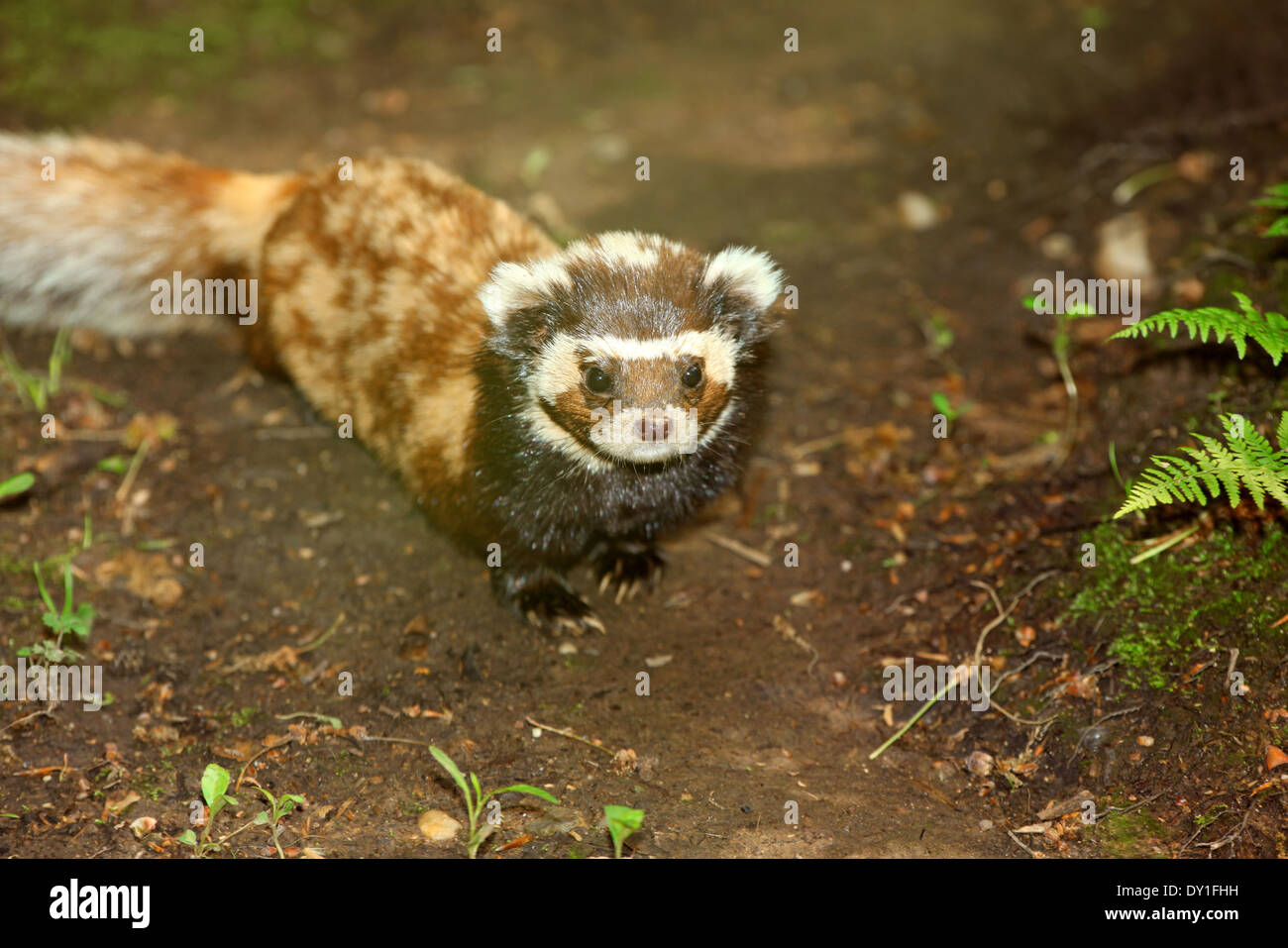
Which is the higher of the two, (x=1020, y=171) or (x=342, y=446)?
(x=1020, y=171)

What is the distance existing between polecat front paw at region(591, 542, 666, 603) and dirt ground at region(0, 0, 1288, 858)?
0.43 ft

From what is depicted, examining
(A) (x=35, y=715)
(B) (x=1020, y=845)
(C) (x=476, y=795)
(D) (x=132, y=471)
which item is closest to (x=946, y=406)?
(B) (x=1020, y=845)

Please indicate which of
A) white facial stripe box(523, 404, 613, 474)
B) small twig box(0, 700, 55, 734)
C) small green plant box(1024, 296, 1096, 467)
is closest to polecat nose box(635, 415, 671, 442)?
white facial stripe box(523, 404, 613, 474)

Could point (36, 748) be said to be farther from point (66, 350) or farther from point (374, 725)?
point (66, 350)

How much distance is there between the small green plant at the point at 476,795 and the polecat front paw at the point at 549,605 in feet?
3.80

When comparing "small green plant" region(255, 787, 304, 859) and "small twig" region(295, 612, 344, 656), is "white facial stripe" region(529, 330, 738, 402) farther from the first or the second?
"small green plant" region(255, 787, 304, 859)

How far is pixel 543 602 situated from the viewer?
5840mm

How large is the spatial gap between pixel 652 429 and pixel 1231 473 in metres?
2.46

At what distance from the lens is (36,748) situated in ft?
16.1

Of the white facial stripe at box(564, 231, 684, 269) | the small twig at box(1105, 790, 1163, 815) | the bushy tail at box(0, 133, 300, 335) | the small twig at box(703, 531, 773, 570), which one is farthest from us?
the bushy tail at box(0, 133, 300, 335)

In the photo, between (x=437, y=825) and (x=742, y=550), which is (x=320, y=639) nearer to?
(x=437, y=825)

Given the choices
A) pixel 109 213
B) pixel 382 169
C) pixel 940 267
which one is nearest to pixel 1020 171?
pixel 940 267

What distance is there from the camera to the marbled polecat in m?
5.16
